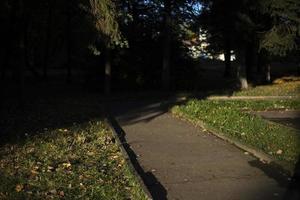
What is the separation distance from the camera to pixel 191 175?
361 inches

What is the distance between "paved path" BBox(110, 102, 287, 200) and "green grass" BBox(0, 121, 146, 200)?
462 millimetres

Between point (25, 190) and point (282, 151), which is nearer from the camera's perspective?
point (25, 190)

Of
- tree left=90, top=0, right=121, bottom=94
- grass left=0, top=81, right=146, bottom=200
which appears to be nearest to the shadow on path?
grass left=0, top=81, right=146, bottom=200

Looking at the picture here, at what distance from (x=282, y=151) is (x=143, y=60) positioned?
19.5 m

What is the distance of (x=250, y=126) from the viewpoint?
14062mm

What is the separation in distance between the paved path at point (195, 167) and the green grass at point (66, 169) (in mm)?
462

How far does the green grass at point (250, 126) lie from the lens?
36.1ft

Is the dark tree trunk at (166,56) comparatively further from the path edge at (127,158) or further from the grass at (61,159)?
the path edge at (127,158)

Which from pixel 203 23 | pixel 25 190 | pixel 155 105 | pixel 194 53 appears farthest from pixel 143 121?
pixel 194 53

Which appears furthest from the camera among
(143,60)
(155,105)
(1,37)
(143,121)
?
(143,60)

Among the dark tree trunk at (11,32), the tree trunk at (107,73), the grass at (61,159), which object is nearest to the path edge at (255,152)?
the grass at (61,159)

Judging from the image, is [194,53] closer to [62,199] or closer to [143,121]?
[143,121]

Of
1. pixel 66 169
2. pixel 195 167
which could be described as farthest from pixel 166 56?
pixel 66 169

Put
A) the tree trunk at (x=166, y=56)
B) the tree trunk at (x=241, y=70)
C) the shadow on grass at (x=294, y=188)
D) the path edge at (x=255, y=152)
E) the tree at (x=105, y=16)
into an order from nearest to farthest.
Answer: the shadow on grass at (x=294, y=188), the path edge at (x=255, y=152), the tree at (x=105, y=16), the tree trunk at (x=166, y=56), the tree trunk at (x=241, y=70)
